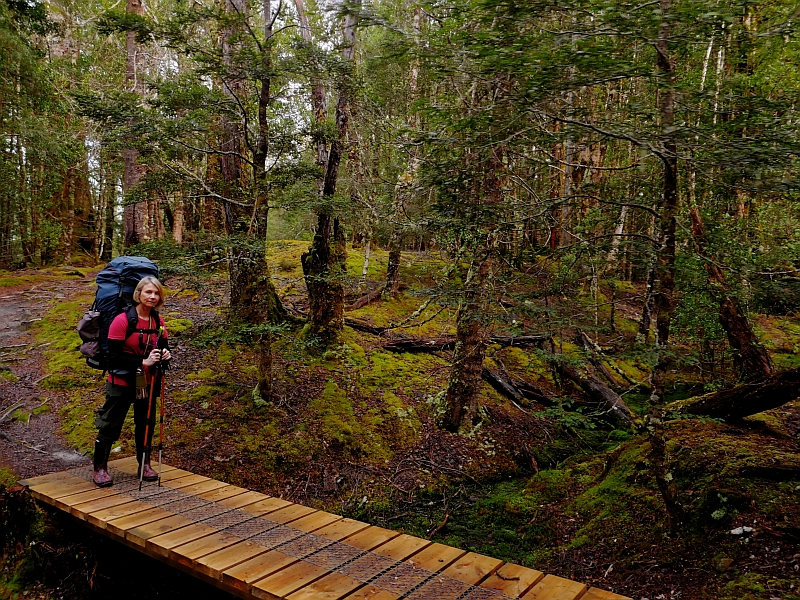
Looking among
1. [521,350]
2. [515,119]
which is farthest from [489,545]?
[521,350]

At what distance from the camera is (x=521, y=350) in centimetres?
1120

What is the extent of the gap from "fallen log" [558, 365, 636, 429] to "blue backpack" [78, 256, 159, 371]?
692 cm

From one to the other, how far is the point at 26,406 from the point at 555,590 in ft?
24.0

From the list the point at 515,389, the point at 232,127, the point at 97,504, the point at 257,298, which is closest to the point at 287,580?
the point at 97,504

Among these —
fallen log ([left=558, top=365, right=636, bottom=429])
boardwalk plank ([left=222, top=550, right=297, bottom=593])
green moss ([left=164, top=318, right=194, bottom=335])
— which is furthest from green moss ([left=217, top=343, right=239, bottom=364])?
fallen log ([left=558, top=365, right=636, bottom=429])

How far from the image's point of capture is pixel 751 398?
5.24 m

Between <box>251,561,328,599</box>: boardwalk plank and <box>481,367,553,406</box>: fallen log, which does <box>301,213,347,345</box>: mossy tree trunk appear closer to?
<box>481,367,553,406</box>: fallen log

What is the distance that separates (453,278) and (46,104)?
9.45 m

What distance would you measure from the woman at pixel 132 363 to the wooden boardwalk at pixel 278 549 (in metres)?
0.47

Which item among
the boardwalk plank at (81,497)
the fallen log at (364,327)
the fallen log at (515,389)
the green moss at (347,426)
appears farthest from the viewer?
the fallen log at (364,327)

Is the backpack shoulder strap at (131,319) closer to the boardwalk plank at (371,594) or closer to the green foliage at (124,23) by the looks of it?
the boardwalk plank at (371,594)

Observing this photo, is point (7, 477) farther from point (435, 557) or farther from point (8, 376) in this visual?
point (435, 557)

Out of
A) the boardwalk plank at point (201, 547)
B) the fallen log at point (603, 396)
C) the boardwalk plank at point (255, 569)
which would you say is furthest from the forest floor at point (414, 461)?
the boardwalk plank at point (255, 569)

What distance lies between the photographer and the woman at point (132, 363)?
178 inches
